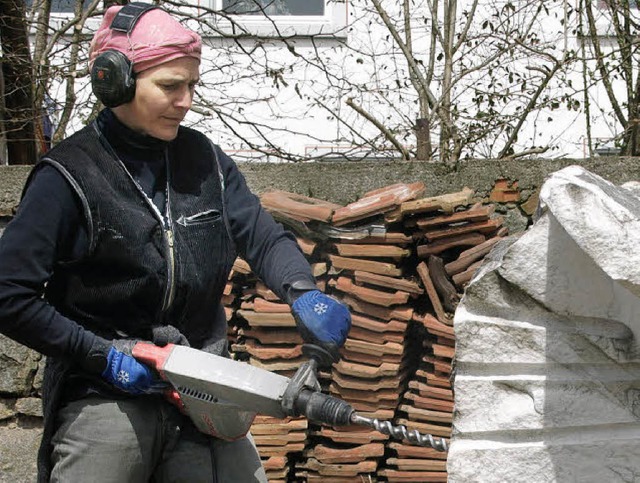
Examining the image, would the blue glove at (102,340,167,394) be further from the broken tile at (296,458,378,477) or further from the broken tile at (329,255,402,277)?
the broken tile at (296,458,378,477)

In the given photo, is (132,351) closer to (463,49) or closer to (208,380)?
(208,380)

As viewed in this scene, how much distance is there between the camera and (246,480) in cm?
259

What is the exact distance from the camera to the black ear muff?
2393mm

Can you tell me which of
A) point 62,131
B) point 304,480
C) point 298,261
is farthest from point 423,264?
point 62,131

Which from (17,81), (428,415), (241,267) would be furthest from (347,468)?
(17,81)

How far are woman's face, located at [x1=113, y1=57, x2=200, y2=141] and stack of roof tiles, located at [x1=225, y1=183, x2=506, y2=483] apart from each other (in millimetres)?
1535

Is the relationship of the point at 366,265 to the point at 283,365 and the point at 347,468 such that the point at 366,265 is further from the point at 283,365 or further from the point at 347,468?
the point at 347,468

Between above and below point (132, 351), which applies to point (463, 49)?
above

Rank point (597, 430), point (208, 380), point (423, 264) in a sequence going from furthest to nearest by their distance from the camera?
point (423, 264) → point (208, 380) → point (597, 430)

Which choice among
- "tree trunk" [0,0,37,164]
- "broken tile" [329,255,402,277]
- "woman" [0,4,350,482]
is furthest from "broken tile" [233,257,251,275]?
"tree trunk" [0,0,37,164]

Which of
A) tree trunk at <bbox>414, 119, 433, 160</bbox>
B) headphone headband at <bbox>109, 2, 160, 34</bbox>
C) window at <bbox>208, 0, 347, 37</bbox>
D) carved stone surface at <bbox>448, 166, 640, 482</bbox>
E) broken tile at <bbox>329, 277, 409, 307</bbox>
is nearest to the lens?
carved stone surface at <bbox>448, 166, 640, 482</bbox>

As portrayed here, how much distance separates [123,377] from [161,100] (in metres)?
0.73

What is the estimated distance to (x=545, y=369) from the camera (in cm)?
207

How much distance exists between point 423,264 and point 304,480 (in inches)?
43.4
